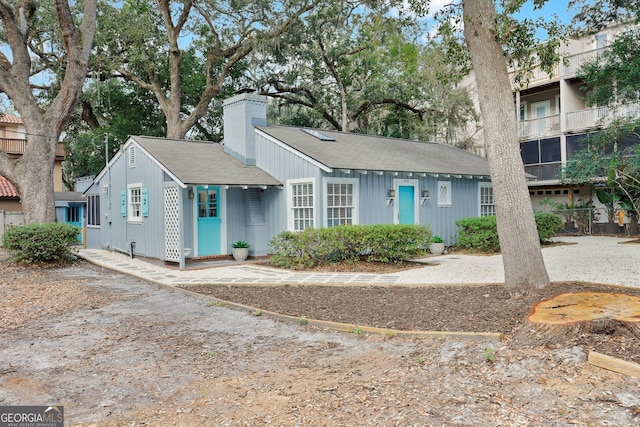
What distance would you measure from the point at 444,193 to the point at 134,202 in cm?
956

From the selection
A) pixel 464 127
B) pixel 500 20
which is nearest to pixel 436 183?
pixel 500 20

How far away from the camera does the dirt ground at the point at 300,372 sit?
11.0 ft

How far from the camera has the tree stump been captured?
4227mm

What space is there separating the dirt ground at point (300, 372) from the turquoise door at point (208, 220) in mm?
5804

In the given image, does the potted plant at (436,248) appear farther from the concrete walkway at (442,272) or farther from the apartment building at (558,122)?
the apartment building at (558,122)

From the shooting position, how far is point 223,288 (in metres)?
8.90

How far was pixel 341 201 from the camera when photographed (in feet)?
40.4

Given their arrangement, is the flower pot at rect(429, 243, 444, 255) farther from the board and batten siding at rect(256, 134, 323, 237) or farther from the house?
the board and batten siding at rect(256, 134, 323, 237)

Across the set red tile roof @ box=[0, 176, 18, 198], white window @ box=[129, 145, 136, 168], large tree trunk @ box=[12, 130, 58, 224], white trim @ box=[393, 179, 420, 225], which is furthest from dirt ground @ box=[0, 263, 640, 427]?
red tile roof @ box=[0, 176, 18, 198]

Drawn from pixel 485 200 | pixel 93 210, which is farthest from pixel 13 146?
pixel 485 200

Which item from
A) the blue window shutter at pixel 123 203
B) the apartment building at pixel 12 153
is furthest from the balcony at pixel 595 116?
the apartment building at pixel 12 153

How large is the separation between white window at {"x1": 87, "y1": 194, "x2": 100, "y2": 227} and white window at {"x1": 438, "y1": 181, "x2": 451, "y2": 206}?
40.4 ft

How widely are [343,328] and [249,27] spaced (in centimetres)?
1844

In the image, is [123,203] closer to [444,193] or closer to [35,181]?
[35,181]
